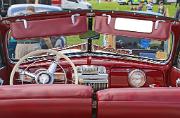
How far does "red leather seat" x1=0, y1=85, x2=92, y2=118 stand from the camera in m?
2.66

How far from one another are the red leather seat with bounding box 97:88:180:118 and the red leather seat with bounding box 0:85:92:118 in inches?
3.9

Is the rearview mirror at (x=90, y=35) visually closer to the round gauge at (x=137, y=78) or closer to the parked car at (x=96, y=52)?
the parked car at (x=96, y=52)

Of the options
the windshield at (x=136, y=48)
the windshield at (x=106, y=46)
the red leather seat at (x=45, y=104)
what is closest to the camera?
the red leather seat at (x=45, y=104)

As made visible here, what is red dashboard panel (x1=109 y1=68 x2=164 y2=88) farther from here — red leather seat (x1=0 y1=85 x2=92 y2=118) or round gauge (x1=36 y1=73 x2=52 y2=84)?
red leather seat (x1=0 y1=85 x2=92 y2=118)

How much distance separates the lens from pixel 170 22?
15.8 feet

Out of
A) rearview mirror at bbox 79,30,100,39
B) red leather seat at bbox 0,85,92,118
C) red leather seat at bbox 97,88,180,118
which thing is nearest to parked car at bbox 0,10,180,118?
rearview mirror at bbox 79,30,100,39

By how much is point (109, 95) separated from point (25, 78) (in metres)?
2.15

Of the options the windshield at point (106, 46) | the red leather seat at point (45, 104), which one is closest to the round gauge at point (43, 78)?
the windshield at point (106, 46)

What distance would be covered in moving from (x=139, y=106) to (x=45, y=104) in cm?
52

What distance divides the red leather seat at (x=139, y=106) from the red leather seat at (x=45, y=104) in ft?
0.33

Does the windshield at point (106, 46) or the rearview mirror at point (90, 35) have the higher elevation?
the rearview mirror at point (90, 35)

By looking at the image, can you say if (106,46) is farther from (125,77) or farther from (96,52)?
(125,77)

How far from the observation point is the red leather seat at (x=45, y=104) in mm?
2664

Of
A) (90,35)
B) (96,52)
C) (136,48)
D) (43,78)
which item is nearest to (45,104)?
(43,78)
